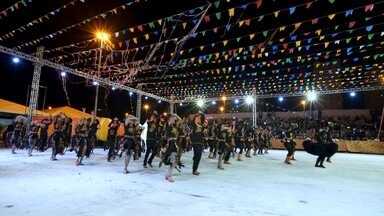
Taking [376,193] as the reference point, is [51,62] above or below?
above

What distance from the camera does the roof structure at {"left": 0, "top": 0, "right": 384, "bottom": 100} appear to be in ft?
31.3

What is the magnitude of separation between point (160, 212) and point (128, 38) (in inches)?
381

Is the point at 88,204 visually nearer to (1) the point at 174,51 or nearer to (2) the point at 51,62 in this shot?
(1) the point at 174,51

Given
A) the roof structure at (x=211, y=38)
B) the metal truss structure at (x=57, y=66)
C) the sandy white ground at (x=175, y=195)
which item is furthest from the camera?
the metal truss structure at (x=57, y=66)

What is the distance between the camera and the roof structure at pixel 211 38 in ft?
31.3

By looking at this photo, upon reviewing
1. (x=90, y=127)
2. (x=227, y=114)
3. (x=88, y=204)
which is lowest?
(x=88, y=204)

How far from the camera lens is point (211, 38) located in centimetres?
1216

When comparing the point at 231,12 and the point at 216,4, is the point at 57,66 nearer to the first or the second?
the point at 216,4

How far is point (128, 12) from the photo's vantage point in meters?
10.3

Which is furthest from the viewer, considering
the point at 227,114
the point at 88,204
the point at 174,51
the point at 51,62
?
the point at 227,114

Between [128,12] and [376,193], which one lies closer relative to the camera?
[376,193]

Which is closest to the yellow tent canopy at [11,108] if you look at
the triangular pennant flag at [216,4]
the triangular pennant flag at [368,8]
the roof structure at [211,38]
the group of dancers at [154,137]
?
the group of dancers at [154,137]

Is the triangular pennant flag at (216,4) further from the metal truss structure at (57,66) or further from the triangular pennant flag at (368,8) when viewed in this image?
the metal truss structure at (57,66)

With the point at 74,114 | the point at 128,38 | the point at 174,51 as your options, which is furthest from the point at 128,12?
the point at 74,114
